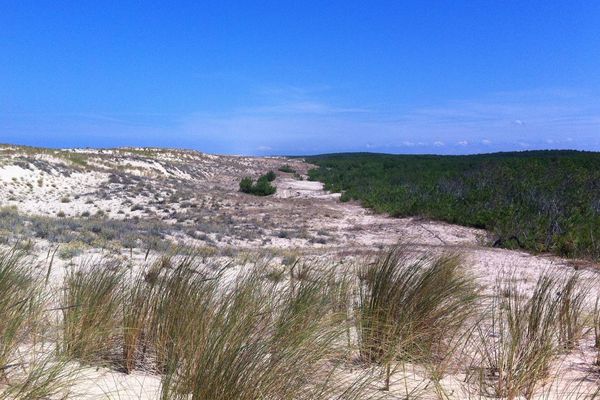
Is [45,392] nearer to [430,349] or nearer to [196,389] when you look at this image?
[196,389]

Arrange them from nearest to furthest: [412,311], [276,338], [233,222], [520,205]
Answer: [276,338] < [412,311] < [233,222] < [520,205]

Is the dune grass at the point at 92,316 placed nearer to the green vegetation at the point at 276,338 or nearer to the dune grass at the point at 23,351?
the green vegetation at the point at 276,338

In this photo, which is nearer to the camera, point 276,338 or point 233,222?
point 276,338

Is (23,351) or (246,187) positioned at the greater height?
(23,351)

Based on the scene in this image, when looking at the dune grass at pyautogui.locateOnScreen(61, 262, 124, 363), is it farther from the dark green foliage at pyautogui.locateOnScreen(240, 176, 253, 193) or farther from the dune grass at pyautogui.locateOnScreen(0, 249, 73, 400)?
the dark green foliage at pyautogui.locateOnScreen(240, 176, 253, 193)

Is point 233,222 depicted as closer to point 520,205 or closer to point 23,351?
point 520,205

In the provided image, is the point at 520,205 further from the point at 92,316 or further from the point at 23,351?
the point at 23,351

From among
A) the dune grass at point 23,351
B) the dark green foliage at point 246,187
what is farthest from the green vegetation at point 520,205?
the dune grass at point 23,351

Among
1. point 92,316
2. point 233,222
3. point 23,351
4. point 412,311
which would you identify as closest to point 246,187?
point 233,222

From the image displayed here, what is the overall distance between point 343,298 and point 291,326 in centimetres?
138

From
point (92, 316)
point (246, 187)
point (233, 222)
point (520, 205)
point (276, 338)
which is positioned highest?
point (276, 338)

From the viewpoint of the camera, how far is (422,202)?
2141cm

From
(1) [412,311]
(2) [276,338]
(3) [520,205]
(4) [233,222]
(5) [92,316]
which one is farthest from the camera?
(3) [520,205]

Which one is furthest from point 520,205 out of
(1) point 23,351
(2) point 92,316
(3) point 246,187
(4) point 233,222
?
(1) point 23,351
